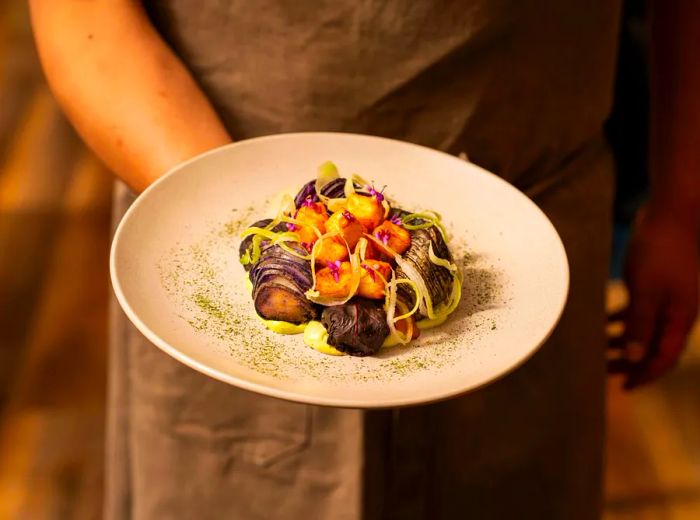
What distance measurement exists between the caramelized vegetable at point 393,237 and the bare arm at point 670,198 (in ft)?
1.77

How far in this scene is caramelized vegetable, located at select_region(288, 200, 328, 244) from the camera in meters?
0.66

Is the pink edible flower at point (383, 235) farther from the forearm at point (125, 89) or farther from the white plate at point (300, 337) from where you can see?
the forearm at point (125, 89)

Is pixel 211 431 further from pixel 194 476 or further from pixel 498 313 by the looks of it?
pixel 498 313

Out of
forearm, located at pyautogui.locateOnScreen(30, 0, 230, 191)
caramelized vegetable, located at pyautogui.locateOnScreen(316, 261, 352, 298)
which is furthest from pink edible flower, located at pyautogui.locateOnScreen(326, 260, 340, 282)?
forearm, located at pyautogui.locateOnScreen(30, 0, 230, 191)

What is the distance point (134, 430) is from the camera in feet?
3.27

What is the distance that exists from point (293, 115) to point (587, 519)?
2.24ft

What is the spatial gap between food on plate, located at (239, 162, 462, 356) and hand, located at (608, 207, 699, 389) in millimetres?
504

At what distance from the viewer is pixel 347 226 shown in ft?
2.15

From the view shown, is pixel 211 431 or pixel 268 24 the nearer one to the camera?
pixel 268 24

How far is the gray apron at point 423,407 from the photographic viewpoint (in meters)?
0.83

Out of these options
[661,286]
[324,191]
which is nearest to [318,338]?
[324,191]

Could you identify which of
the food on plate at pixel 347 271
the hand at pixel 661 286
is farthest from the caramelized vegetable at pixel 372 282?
A: the hand at pixel 661 286

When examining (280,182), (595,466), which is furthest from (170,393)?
(595,466)

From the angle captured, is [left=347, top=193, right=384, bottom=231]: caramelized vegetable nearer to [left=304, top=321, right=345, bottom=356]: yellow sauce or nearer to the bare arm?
[left=304, top=321, right=345, bottom=356]: yellow sauce
